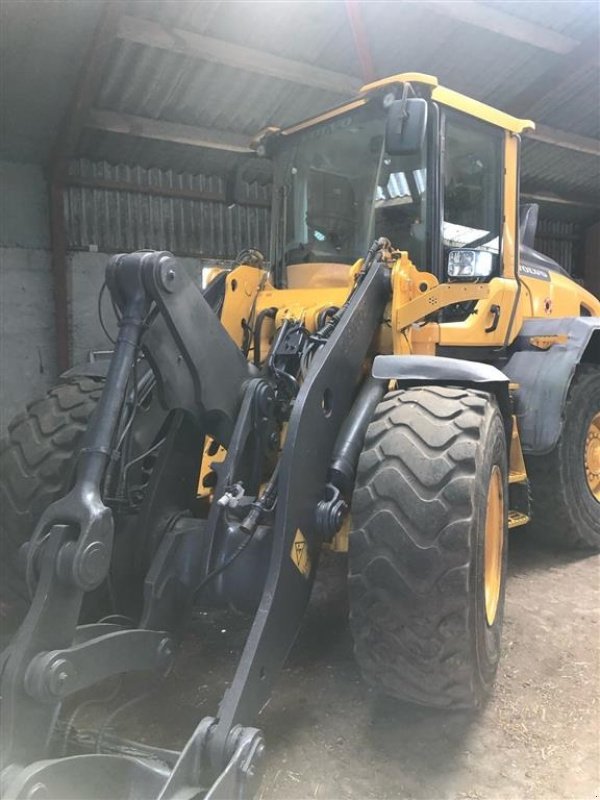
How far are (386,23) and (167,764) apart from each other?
725 centimetres

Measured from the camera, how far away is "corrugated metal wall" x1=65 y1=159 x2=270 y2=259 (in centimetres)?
878

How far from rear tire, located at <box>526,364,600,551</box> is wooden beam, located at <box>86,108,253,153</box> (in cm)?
466

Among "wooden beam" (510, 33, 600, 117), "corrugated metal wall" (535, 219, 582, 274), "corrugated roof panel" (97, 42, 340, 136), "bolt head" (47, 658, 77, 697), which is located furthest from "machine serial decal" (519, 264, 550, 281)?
"corrugated metal wall" (535, 219, 582, 274)

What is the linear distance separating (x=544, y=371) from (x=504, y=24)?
4.94m

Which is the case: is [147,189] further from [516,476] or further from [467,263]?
[516,476]

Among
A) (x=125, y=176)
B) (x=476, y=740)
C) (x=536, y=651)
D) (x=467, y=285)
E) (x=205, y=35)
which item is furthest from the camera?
(x=125, y=176)

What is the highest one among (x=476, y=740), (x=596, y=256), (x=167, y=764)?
(x=596, y=256)

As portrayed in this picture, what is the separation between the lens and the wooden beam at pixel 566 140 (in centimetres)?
962

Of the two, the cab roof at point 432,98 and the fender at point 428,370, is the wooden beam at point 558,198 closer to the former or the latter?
the cab roof at point 432,98

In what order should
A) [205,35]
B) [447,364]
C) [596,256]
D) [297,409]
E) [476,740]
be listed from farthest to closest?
[596,256] → [205,35] → [447,364] → [476,740] → [297,409]

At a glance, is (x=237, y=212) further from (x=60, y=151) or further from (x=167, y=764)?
(x=167, y=764)

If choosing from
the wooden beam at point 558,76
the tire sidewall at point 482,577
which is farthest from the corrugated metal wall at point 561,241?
the tire sidewall at point 482,577

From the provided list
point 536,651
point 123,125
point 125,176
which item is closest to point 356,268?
point 536,651

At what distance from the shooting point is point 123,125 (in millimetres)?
7793
